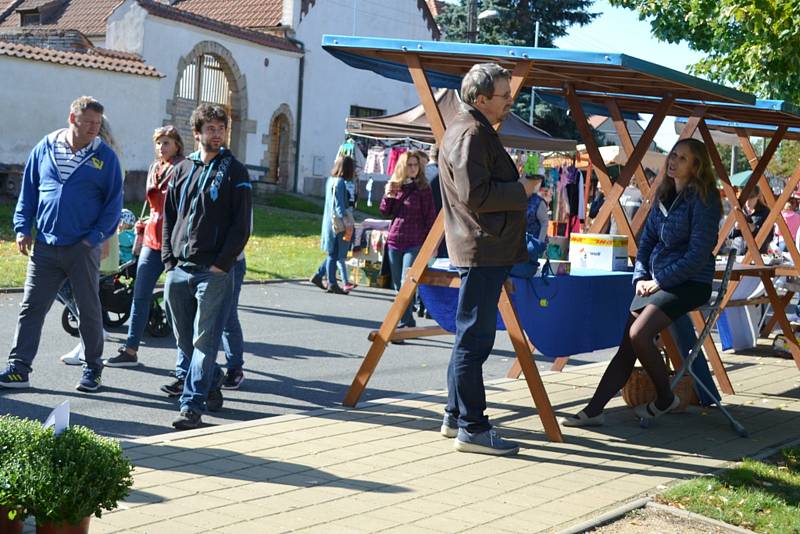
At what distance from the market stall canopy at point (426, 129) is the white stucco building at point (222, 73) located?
984 cm

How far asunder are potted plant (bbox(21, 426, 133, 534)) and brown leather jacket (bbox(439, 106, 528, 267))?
111 inches

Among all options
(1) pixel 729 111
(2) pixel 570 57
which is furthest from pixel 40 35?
(2) pixel 570 57

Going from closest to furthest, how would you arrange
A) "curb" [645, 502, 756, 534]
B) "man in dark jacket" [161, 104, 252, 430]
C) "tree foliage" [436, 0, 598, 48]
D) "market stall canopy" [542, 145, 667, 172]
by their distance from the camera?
"curb" [645, 502, 756, 534] → "man in dark jacket" [161, 104, 252, 430] → "market stall canopy" [542, 145, 667, 172] → "tree foliage" [436, 0, 598, 48]

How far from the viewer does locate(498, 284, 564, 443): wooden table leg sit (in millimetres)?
7230

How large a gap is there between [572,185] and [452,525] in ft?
70.9

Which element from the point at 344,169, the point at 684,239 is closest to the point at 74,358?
the point at 684,239

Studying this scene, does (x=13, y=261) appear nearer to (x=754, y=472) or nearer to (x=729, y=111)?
(x=729, y=111)

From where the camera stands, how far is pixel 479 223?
21.6 feet

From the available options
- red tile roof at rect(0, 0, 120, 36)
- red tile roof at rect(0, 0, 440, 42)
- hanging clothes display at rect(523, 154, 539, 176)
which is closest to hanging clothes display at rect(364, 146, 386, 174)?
hanging clothes display at rect(523, 154, 539, 176)

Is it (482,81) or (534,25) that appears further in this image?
(534,25)

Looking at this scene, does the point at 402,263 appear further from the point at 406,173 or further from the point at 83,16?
the point at 83,16

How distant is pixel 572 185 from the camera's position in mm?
26281

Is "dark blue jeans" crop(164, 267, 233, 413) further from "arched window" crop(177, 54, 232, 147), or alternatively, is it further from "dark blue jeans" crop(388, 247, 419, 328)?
"arched window" crop(177, 54, 232, 147)

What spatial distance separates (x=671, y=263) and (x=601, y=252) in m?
1.46
